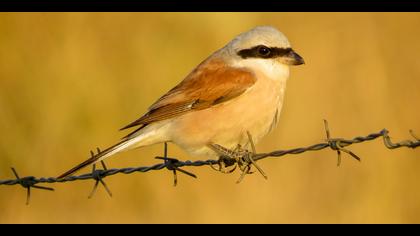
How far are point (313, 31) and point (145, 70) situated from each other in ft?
6.11

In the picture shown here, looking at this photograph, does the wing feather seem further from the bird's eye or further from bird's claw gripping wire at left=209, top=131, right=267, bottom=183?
bird's claw gripping wire at left=209, top=131, right=267, bottom=183

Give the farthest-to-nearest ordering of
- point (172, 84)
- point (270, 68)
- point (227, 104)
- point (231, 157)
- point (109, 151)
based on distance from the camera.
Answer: point (172, 84), point (270, 68), point (227, 104), point (231, 157), point (109, 151)

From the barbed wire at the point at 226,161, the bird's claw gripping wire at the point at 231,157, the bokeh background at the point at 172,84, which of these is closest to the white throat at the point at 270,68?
the bird's claw gripping wire at the point at 231,157

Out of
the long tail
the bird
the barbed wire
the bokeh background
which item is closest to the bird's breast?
the bird

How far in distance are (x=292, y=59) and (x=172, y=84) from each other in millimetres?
2759

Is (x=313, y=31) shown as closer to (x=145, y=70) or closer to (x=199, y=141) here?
(x=145, y=70)

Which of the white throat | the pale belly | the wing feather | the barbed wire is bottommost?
the barbed wire

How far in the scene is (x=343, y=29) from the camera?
7.80m

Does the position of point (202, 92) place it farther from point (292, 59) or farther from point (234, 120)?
point (292, 59)

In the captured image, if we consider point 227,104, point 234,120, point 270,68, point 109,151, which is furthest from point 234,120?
point 109,151

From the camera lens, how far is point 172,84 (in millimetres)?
7746

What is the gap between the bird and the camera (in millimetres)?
5027

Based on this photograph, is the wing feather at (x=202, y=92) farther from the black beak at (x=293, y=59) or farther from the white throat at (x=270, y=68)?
the black beak at (x=293, y=59)

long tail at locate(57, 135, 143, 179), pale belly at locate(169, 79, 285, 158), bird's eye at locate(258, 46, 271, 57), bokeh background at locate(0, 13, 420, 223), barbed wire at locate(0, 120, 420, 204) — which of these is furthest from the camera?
bokeh background at locate(0, 13, 420, 223)
